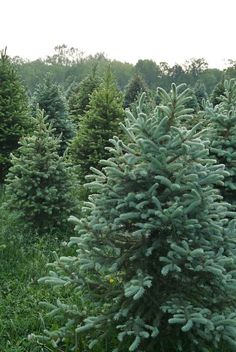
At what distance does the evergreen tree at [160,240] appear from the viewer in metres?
3.62

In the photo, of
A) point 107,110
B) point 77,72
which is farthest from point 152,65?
point 107,110

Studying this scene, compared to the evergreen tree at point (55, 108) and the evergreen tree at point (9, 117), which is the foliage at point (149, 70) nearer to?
the evergreen tree at point (55, 108)

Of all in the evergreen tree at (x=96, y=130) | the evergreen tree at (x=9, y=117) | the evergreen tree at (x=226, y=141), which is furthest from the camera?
the evergreen tree at (x=96, y=130)

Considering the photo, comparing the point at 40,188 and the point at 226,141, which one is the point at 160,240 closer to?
the point at 226,141

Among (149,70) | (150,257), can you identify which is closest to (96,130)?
(150,257)

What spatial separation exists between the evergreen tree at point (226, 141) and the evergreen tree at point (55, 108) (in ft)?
29.4

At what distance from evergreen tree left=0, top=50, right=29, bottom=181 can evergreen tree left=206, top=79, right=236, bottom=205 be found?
21.0ft

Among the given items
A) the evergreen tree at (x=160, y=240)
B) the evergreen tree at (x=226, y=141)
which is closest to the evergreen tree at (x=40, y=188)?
the evergreen tree at (x=226, y=141)

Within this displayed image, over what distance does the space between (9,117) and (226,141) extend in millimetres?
7146

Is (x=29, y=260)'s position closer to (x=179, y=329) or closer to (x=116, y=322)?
(x=116, y=322)

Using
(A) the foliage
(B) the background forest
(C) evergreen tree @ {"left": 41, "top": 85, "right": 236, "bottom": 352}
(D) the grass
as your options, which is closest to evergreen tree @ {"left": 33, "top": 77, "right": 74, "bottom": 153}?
(D) the grass

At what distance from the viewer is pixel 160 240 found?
3.79 metres

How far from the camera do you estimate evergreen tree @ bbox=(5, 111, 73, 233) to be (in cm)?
731

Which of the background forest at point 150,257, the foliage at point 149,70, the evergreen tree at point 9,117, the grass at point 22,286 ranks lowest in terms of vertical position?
the grass at point 22,286
